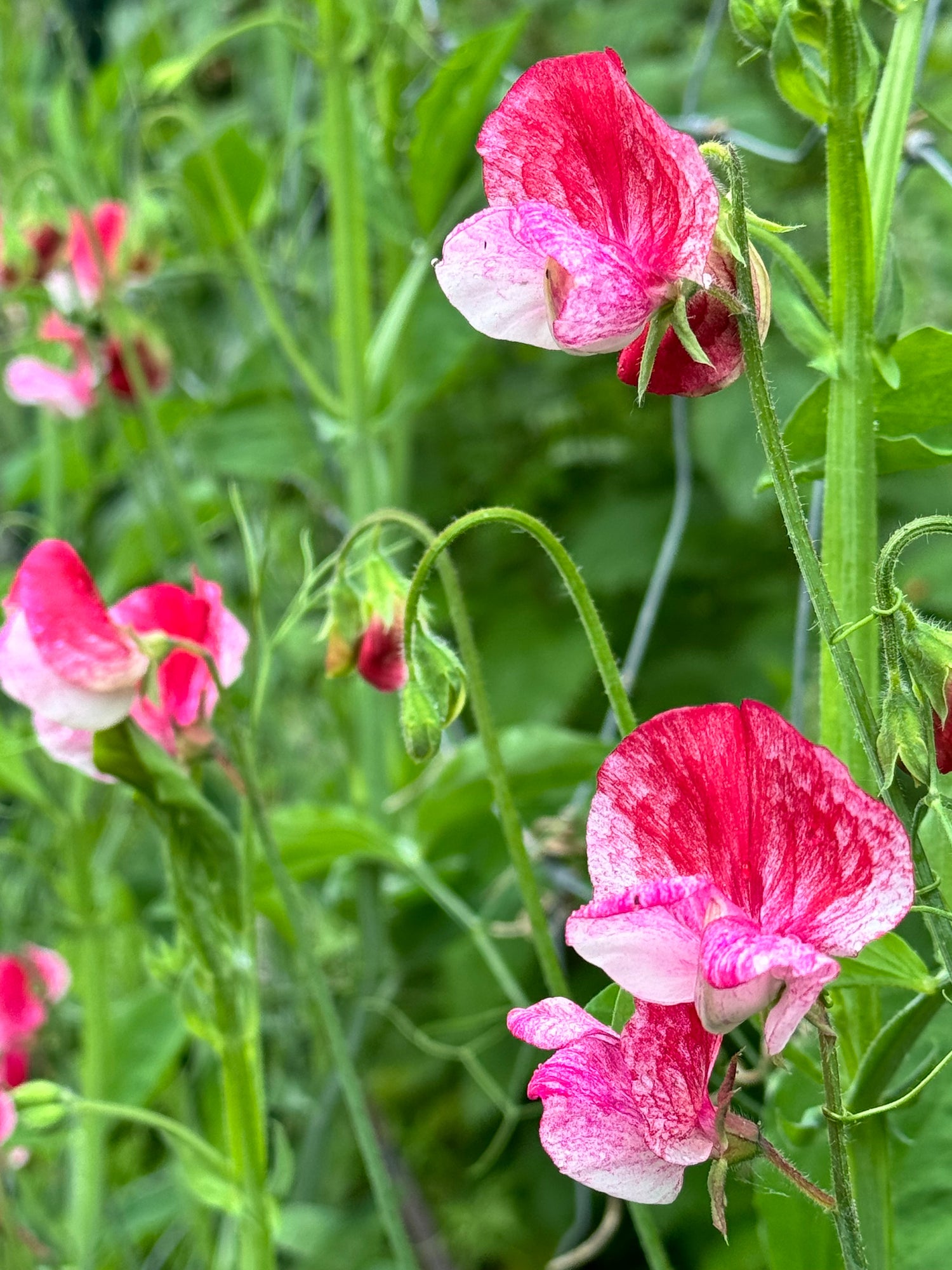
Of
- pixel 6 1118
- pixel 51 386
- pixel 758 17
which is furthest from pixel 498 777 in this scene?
pixel 51 386

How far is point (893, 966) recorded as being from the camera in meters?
0.36

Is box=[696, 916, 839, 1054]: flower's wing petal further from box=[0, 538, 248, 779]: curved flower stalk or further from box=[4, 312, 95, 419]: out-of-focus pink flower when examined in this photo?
box=[4, 312, 95, 419]: out-of-focus pink flower

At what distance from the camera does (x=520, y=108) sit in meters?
0.31

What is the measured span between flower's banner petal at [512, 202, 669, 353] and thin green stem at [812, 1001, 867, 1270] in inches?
6.1

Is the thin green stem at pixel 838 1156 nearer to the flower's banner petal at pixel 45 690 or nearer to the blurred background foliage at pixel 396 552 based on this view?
the flower's banner petal at pixel 45 690

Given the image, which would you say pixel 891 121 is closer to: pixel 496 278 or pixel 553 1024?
pixel 496 278

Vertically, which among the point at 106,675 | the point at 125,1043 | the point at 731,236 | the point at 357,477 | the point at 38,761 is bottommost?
the point at 125,1043

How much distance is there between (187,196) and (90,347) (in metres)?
0.15

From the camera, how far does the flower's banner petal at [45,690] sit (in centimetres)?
49

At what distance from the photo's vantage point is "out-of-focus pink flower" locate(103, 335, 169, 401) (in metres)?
1.07

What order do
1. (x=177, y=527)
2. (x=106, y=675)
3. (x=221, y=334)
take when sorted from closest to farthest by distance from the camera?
(x=106, y=675), (x=177, y=527), (x=221, y=334)

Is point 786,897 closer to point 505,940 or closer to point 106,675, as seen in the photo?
point 106,675

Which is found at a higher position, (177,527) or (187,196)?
(187,196)

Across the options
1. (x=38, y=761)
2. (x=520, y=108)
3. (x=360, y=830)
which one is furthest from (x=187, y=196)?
(x=520, y=108)
